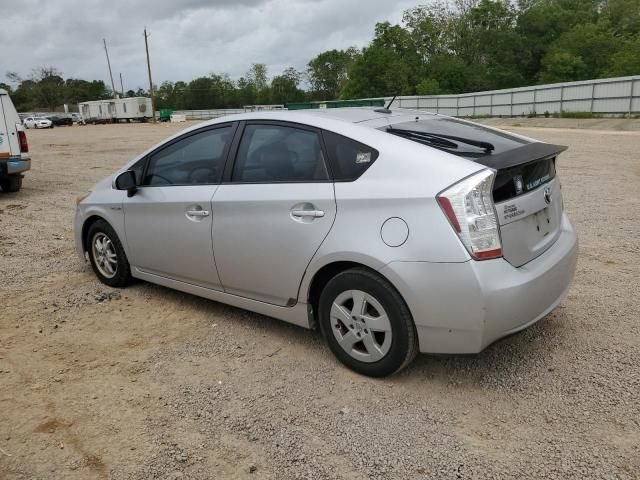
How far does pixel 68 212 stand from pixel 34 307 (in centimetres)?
485

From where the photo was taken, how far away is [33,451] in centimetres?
274

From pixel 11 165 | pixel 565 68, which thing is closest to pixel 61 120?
pixel 565 68

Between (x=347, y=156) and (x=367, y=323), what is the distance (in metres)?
1.01

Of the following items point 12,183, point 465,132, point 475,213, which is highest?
point 465,132

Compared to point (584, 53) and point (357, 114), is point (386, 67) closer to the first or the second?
point (584, 53)

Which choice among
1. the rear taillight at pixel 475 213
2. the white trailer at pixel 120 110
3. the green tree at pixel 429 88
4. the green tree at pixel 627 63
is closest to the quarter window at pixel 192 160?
the rear taillight at pixel 475 213

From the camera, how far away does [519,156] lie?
3.15 m

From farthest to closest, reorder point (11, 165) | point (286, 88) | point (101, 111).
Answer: point (286, 88) < point (101, 111) < point (11, 165)

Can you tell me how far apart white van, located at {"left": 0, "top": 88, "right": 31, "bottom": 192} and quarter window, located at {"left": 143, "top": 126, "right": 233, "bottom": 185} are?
280 inches

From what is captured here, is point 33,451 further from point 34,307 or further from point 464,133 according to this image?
point 464,133

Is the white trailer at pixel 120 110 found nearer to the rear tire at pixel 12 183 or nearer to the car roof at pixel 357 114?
the rear tire at pixel 12 183

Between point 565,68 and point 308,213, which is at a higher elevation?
point 565,68

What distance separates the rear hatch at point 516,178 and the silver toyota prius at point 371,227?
0.04 ft

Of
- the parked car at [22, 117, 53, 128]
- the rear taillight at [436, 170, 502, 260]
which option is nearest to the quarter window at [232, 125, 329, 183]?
the rear taillight at [436, 170, 502, 260]
